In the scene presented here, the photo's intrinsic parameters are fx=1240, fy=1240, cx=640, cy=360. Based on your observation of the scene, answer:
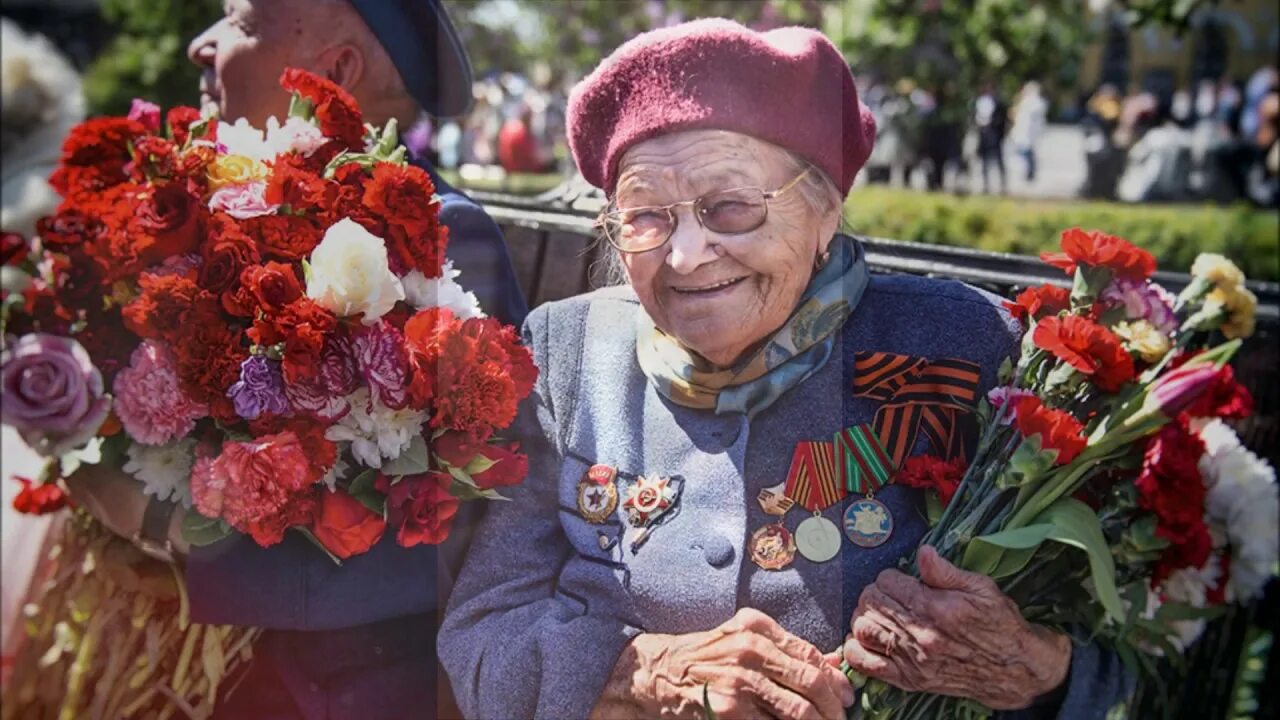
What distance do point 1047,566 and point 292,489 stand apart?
1288 millimetres

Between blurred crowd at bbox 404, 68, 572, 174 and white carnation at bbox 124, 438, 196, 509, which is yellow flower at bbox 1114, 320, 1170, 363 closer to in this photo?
white carnation at bbox 124, 438, 196, 509

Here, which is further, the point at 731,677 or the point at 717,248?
the point at 717,248

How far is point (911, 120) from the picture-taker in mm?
18844

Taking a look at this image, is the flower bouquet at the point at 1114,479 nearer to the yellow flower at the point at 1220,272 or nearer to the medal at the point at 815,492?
the yellow flower at the point at 1220,272

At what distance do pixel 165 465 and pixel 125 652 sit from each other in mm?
591

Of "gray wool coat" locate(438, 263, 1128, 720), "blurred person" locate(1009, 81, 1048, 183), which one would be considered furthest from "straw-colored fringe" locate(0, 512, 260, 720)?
"blurred person" locate(1009, 81, 1048, 183)

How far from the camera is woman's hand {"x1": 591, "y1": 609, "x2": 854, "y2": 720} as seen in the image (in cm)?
203

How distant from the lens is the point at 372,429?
219 centimetres

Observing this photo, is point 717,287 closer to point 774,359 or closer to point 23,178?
point 774,359

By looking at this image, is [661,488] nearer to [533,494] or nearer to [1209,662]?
[533,494]

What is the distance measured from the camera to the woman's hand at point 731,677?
2.03 m

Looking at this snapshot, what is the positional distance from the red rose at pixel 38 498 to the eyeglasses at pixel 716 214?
1283 millimetres

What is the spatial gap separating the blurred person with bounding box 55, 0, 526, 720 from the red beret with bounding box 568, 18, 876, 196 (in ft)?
1.61

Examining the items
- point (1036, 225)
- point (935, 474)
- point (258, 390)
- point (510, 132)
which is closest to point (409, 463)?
point (258, 390)
